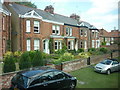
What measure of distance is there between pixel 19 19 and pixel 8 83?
1410 centimetres

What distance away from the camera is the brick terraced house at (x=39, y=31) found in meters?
20.6

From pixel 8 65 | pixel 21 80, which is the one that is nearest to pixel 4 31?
pixel 8 65

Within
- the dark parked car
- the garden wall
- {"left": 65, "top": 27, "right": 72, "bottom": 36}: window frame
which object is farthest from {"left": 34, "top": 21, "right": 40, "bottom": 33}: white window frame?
the dark parked car

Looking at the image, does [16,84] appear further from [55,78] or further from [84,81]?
[84,81]

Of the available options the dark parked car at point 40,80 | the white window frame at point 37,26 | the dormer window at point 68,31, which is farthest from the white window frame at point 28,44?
the dark parked car at point 40,80

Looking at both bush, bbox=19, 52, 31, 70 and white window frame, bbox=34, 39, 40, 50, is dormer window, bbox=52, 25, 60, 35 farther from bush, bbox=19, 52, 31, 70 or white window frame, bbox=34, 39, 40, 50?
bush, bbox=19, 52, 31, 70

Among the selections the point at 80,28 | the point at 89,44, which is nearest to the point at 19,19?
the point at 80,28

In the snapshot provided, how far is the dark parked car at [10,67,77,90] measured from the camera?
21.6 feet

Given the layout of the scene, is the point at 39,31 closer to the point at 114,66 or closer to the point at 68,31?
the point at 68,31

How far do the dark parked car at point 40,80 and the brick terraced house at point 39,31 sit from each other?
548 inches

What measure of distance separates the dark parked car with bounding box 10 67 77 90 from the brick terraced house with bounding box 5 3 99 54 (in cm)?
1391

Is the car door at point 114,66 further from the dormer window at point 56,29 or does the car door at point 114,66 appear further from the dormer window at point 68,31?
the dormer window at point 68,31

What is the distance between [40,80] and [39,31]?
1622cm

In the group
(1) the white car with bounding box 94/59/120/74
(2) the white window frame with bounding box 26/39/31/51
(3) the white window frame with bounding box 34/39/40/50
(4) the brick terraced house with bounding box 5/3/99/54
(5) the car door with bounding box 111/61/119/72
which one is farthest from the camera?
(3) the white window frame with bounding box 34/39/40/50
